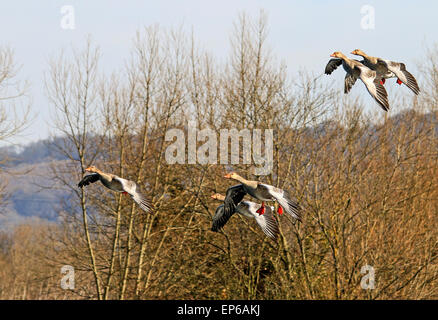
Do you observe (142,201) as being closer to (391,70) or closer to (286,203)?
(286,203)

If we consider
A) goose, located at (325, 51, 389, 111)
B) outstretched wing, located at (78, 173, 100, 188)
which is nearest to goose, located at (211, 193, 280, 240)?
outstretched wing, located at (78, 173, 100, 188)

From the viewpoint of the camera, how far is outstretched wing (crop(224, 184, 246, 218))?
16.1 meters

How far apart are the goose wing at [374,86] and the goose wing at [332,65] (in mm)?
2213

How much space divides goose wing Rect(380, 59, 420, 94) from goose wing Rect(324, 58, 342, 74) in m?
2.28

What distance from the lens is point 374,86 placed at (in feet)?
47.6

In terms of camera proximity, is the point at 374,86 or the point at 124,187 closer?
the point at 374,86

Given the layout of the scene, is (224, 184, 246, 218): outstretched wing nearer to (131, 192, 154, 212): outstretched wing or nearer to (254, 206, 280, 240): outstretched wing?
(254, 206, 280, 240): outstretched wing

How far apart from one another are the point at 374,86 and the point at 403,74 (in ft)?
5.10

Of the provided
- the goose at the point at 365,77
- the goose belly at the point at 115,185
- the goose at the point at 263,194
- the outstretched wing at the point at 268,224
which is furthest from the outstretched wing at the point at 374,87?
the goose belly at the point at 115,185

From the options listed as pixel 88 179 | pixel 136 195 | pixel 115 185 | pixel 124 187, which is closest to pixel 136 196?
pixel 136 195
